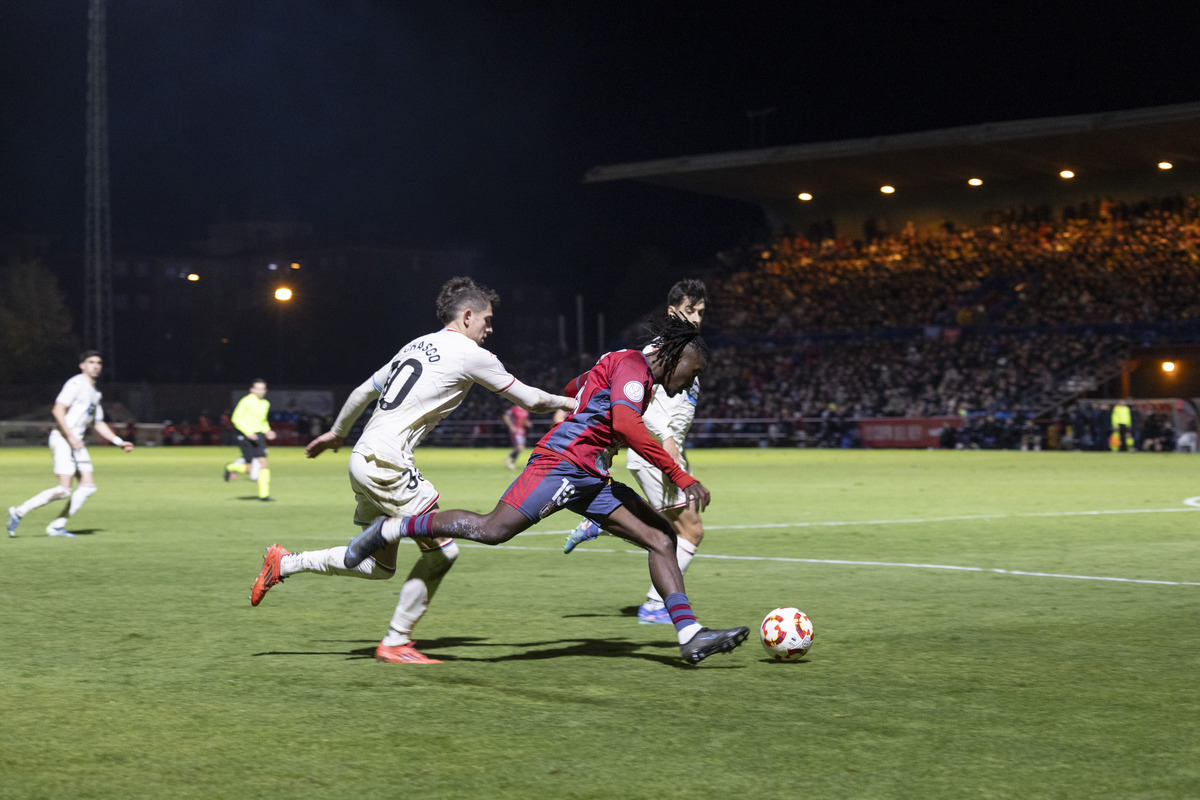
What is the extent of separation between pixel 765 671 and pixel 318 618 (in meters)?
3.45

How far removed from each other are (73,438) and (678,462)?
8.79m

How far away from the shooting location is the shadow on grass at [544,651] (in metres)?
7.82

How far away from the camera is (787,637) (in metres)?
7.50

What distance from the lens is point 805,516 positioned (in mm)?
18375

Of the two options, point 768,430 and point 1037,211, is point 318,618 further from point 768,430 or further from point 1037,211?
point 1037,211

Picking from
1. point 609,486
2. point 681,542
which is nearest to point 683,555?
point 681,542

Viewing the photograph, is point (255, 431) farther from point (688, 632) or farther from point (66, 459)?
point (688, 632)

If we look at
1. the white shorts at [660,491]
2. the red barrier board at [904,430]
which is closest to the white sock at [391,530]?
the white shorts at [660,491]

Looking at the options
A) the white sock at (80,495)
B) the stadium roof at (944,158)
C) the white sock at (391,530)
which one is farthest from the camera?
the stadium roof at (944,158)

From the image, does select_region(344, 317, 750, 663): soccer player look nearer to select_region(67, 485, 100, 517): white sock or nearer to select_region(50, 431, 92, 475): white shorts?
select_region(50, 431, 92, 475): white shorts

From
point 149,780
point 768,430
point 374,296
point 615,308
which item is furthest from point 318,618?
point 615,308

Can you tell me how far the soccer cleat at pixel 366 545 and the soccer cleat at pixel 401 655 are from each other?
1.68 ft

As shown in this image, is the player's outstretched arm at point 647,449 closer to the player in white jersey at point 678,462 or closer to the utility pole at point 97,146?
the player in white jersey at point 678,462

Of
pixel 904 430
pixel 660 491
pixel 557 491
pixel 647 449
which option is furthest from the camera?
pixel 904 430
